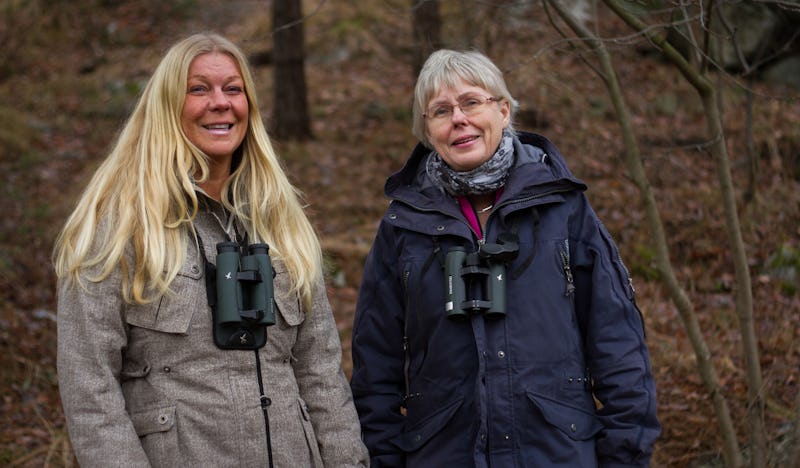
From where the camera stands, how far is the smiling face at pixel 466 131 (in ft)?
10.4

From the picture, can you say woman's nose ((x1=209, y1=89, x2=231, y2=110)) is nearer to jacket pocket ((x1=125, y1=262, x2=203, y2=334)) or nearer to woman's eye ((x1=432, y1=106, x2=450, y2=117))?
jacket pocket ((x1=125, y1=262, x2=203, y2=334))

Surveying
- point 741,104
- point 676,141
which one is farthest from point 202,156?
point 741,104

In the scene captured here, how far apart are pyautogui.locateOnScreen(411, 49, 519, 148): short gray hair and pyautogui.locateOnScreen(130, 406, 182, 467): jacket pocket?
145 centimetres

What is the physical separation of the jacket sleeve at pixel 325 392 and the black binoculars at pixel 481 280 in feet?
1.48

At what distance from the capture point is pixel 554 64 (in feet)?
39.9

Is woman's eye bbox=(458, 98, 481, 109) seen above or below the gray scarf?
above

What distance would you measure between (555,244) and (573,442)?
0.68m

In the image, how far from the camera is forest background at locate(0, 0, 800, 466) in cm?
575

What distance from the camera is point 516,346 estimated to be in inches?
118

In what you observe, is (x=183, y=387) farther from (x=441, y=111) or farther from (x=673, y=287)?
(x=673, y=287)

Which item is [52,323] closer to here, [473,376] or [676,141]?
[473,376]

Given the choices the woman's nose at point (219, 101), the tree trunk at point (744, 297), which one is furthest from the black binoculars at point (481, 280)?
the tree trunk at point (744, 297)

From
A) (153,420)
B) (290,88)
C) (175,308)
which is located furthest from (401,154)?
(153,420)

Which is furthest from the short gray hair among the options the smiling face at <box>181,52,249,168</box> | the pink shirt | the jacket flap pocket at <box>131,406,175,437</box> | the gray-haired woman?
the jacket flap pocket at <box>131,406,175,437</box>
